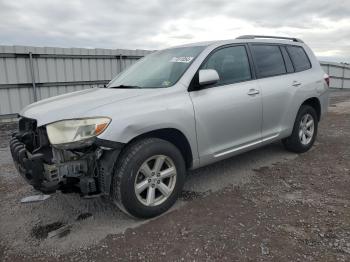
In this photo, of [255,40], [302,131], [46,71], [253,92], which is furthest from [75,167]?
[46,71]

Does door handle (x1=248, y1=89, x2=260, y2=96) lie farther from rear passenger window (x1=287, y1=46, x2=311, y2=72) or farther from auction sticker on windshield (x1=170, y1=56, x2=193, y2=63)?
rear passenger window (x1=287, y1=46, x2=311, y2=72)

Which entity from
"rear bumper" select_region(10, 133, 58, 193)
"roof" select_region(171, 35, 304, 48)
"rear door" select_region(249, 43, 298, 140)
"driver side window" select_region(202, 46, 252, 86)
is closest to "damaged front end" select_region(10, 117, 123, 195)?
"rear bumper" select_region(10, 133, 58, 193)

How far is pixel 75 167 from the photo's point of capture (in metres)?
3.09

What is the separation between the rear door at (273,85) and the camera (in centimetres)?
462

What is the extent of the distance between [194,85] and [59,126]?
1487mm

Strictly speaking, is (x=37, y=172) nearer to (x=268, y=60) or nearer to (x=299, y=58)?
(x=268, y=60)

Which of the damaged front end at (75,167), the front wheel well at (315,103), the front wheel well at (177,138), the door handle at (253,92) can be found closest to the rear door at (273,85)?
the door handle at (253,92)

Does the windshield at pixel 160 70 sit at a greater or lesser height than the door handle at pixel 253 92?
greater

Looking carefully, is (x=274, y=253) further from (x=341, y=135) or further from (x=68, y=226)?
(x=341, y=135)

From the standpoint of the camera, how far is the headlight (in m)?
3.04

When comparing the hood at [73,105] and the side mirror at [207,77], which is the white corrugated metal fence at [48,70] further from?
the side mirror at [207,77]

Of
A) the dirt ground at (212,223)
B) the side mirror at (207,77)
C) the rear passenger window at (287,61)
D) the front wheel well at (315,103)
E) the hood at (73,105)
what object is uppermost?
the rear passenger window at (287,61)

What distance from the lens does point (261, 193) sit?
403 cm

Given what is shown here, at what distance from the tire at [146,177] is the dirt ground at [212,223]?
0.51 feet
